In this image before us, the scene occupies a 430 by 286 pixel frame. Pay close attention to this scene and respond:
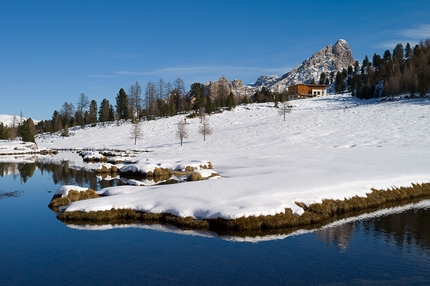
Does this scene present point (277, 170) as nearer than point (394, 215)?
No

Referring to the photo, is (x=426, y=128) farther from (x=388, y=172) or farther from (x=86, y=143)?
(x=86, y=143)

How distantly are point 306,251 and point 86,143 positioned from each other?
7135 centimetres

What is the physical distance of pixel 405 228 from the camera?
45.1 ft

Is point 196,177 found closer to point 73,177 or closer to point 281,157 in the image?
point 73,177

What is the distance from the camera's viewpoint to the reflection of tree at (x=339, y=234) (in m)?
12.2

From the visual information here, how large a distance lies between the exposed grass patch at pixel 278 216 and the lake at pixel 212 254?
0.67 m

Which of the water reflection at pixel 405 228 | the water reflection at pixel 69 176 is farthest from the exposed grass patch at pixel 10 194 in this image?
the water reflection at pixel 405 228

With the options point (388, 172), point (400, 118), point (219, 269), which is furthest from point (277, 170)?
point (400, 118)

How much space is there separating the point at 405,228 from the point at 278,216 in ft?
16.1

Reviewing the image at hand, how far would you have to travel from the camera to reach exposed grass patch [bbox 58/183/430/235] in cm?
1393

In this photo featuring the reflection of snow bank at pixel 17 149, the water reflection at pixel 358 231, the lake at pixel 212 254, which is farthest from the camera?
the reflection of snow bank at pixel 17 149

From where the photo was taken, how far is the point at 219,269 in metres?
10.0

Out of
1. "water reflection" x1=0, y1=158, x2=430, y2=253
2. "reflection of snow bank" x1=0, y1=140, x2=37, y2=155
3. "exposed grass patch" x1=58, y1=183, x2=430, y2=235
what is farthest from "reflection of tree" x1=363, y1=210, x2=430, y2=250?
"reflection of snow bank" x1=0, y1=140, x2=37, y2=155

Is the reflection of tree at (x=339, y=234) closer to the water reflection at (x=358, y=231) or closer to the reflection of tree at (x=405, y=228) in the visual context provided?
the water reflection at (x=358, y=231)
